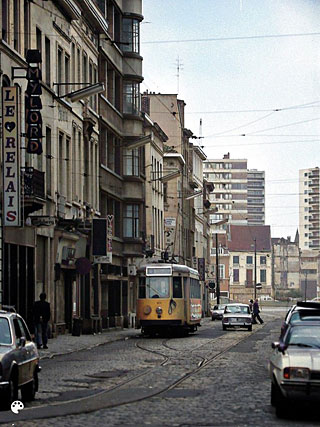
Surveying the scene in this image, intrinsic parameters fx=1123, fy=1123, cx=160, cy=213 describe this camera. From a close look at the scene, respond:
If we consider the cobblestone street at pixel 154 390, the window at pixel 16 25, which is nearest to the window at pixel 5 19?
the window at pixel 16 25

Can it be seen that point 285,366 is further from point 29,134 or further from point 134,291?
point 134,291

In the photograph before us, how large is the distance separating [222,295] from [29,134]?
447 ft

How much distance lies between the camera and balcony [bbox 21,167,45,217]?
37.6 metres

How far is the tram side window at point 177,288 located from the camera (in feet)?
160

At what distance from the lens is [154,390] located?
68.1 ft

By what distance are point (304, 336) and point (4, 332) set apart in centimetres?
469

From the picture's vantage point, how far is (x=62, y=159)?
48.5 meters

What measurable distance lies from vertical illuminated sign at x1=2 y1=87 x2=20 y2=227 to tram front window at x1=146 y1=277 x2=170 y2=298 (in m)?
13.7

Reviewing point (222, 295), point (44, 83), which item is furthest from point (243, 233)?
point (44, 83)

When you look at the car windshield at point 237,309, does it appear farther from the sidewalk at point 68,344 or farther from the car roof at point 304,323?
the car roof at point 304,323

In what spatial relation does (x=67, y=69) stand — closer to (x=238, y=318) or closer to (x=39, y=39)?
(x=39, y=39)

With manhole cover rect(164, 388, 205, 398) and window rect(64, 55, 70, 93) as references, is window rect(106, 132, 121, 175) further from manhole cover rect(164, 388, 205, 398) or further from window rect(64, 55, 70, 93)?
manhole cover rect(164, 388, 205, 398)

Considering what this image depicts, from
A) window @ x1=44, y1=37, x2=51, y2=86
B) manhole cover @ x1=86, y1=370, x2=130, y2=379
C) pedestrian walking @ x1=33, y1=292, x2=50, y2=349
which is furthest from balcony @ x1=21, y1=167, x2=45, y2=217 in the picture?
manhole cover @ x1=86, y1=370, x2=130, y2=379

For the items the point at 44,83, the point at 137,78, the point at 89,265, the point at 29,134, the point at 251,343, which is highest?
the point at 137,78
